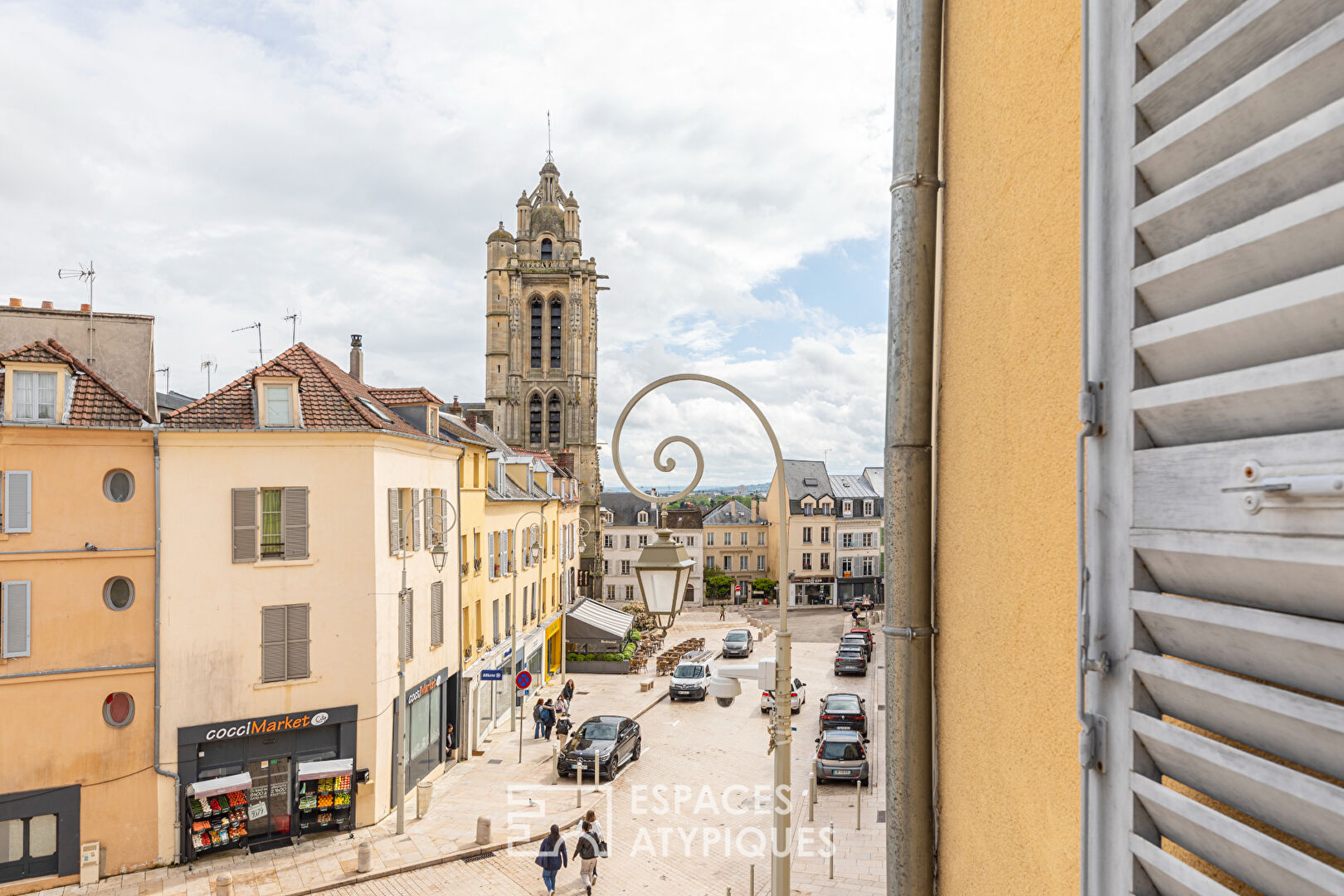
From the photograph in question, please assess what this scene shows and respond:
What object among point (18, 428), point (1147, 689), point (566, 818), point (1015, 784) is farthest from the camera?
point (566, 818)

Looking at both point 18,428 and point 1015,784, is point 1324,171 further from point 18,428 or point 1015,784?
point 18,428

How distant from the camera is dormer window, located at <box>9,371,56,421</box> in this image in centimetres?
1568

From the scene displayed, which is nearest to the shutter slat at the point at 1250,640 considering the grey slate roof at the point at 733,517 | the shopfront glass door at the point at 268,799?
the shopfront glass door at the point at 268,799

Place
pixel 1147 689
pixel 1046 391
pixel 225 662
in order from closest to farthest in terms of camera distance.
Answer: pixel 1147 689
pixel 1046 391
pixel 225 662

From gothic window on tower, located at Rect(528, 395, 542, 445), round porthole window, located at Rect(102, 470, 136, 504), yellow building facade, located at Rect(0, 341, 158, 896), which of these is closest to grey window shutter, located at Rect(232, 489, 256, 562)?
yellow building facade, located at Rect(0, 341, 158, 896)

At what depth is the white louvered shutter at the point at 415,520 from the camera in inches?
814

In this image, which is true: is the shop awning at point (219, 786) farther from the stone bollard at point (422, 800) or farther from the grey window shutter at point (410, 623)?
the grey window shutter at point (410, 623)

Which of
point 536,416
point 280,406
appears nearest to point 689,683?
point 280,406

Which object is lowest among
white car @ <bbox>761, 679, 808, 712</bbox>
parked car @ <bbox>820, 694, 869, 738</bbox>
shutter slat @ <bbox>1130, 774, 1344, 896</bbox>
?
white car @ <bbox>761, 679, 808, 712</bbox>

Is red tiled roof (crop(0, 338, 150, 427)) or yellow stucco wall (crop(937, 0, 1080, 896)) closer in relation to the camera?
yellow stucco wall (crop(937, 0, 1080, 896))

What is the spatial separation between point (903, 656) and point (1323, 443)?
8.35 feet

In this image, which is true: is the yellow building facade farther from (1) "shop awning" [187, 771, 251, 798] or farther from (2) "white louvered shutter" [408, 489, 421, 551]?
(2) "white louvered shutter" [408, 489, 421, 551]

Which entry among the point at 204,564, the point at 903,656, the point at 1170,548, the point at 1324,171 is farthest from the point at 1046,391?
the point at 204,564

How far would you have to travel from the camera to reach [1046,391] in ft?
8.66
